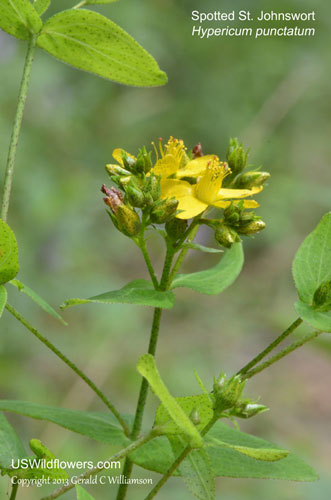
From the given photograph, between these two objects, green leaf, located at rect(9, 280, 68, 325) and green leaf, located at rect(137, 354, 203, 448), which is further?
green leaf, located at rect(9, 280, 68, 325)

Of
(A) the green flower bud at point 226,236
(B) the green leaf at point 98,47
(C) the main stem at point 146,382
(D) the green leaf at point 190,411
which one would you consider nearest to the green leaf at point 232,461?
(C) the main stem at point 146,382

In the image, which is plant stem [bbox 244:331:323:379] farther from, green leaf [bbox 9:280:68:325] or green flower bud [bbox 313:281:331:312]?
green leaf [bbox 9:280:68:325]

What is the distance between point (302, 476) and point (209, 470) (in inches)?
8.7

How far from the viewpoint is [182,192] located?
1.32m

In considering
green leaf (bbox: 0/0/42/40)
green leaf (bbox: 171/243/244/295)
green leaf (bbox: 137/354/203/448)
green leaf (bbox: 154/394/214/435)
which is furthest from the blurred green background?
green leaf (bbox: 0/0/42/40)

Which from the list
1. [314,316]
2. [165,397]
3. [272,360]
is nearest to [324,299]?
[314,316]

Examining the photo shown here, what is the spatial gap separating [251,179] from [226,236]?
0.64 ft

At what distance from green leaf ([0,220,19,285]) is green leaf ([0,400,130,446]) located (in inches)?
10.9

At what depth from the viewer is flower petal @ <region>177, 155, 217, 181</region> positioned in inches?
53.3

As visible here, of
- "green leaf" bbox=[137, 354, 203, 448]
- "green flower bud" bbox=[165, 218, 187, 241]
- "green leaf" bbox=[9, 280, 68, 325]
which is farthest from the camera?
"green flower bud" bbox=[165, 218, 187, 241]

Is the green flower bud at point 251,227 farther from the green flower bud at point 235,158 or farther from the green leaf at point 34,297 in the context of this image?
the green leaf at point 34,297

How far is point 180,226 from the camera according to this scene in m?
1.27

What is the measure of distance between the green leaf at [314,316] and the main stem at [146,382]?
258mm

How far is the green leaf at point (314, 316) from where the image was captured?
3.78 feet
